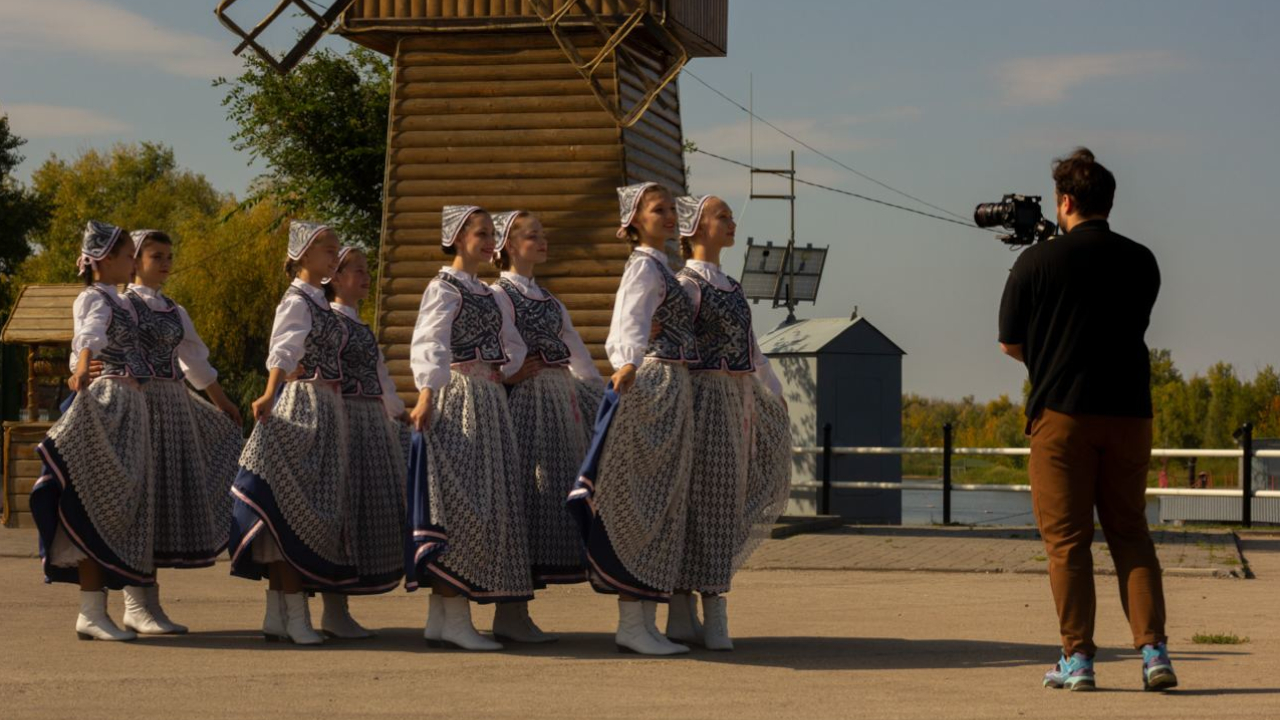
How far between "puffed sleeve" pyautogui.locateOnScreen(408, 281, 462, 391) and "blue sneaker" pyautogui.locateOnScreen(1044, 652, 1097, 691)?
293cm

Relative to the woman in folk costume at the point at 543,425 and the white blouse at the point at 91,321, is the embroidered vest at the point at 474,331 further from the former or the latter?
the white blouse at the point at 91,321

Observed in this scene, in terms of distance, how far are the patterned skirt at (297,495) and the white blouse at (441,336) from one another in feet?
1.98

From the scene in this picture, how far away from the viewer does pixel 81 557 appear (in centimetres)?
853

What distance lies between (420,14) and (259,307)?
95.7 ft

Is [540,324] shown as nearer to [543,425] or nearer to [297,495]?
[543,425]

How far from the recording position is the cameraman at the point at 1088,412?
6562 millimetres

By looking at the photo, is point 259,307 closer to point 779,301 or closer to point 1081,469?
point 779,301

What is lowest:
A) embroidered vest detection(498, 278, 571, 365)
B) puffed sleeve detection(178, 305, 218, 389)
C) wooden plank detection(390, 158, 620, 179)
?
puffed sleeve detection(178, 305, 218, 389)

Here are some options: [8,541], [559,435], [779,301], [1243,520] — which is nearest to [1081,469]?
[559,435]

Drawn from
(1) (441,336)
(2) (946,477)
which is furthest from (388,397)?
(2) (946,477)

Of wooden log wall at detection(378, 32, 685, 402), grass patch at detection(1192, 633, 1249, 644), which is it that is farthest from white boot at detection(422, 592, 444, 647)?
wooden log wall at detection(378, 32, 685, 402)

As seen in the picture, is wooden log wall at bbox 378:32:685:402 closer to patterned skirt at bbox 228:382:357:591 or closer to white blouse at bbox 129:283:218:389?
white blouse at bbox 129:283:218:389

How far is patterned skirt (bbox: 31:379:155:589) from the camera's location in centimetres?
850

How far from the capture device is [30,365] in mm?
17688
